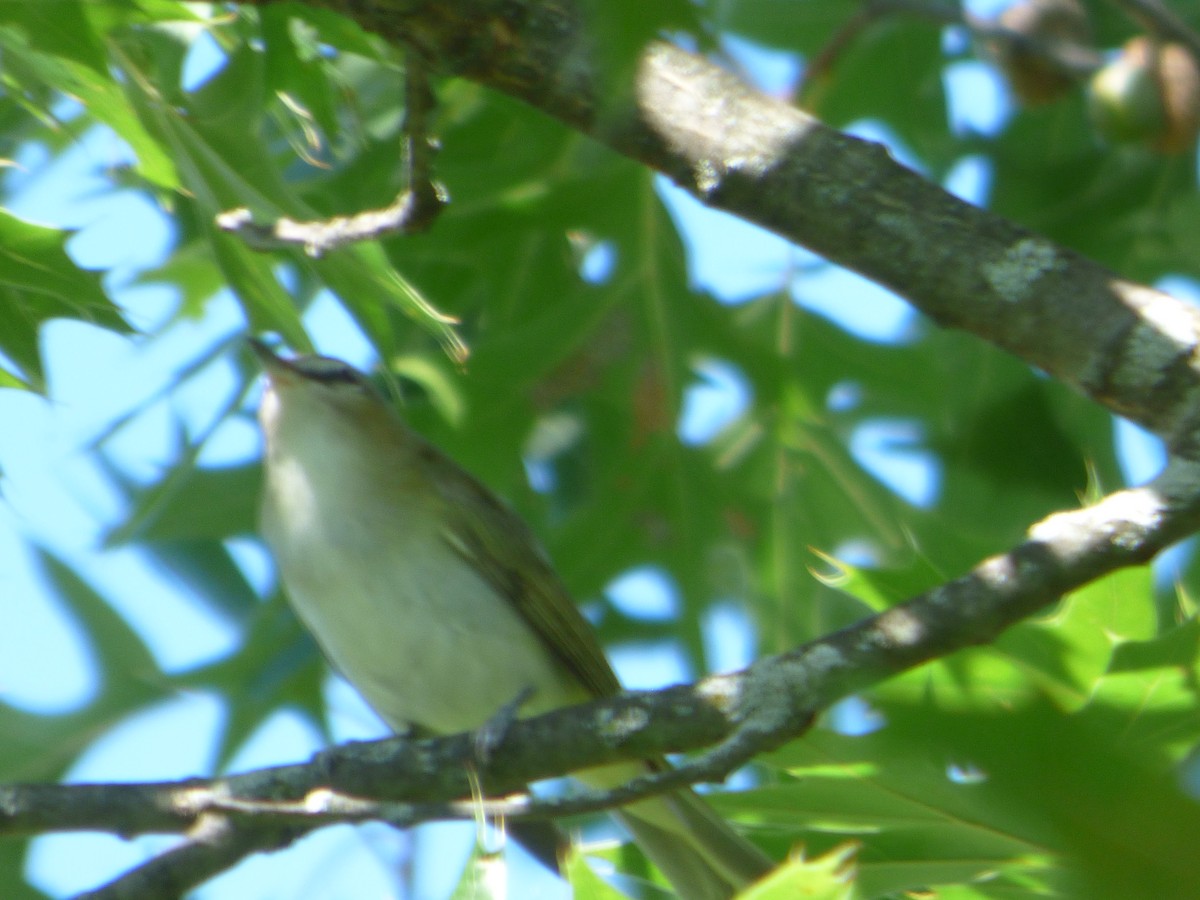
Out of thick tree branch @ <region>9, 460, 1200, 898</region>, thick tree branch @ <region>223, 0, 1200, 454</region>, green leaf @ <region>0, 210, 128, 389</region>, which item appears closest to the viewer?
thick tree branch @ <region>9, 460, 1200, 898</region>

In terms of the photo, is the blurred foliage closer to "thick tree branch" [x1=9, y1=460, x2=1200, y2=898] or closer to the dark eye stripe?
the dark eye stripe

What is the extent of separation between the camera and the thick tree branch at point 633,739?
6.93 ft

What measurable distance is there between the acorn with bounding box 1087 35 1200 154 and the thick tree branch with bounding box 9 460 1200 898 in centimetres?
236

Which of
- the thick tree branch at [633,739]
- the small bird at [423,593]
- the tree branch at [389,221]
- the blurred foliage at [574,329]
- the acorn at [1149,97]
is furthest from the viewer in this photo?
the acorn at [1149,97]

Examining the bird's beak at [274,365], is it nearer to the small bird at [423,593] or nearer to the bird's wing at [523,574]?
the small bird at [423,593]

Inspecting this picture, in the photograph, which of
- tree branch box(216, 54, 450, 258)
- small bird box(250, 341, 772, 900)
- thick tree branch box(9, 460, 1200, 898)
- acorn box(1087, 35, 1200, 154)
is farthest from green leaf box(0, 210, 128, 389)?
acorn box(1087, 35, 1200, 154)

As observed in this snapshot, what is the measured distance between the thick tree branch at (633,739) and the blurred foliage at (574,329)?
572 mm

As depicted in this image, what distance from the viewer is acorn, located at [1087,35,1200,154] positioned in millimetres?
4293

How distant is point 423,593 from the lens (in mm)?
3961

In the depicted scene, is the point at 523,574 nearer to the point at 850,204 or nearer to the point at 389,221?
the point at 389,221

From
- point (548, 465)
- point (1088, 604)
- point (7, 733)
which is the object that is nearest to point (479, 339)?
point (548, 465)

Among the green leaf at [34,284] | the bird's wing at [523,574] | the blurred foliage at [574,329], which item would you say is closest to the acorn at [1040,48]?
the blurred foliage at [574,329]

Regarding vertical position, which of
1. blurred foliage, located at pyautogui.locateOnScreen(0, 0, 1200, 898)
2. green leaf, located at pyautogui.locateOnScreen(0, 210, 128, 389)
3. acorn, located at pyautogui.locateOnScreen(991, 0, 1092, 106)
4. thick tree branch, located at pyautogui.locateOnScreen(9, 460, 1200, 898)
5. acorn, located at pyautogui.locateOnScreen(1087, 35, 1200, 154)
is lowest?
thick tree branch, located at pyautogui.locateOnScreen(9, 460, 1200, 898)

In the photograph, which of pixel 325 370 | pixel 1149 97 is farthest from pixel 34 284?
pixel 1149 97
